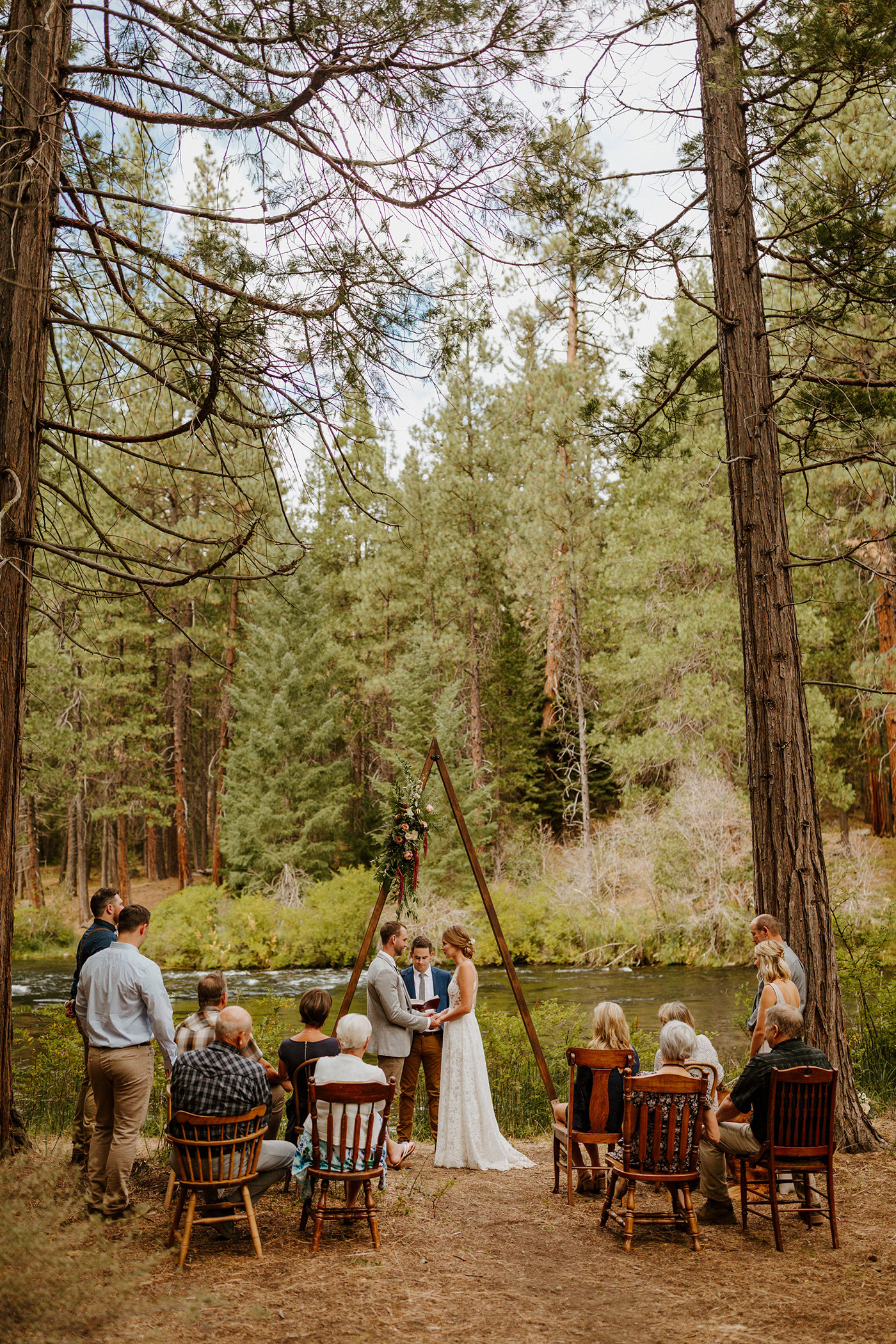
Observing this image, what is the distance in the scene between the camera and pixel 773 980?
5590 mm

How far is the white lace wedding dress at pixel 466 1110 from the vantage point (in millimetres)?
6574

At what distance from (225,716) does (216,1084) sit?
25.9m

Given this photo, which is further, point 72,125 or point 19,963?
point 19,963

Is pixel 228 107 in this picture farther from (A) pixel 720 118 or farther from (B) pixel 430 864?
(B) pixel 430 864

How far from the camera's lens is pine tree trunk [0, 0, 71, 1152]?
5168mm

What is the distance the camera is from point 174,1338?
3.65m

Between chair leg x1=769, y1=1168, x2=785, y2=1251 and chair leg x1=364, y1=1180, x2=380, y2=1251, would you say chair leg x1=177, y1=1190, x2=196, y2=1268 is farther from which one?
chair leg x1=769, y1=1168, x2=785, y2=1251

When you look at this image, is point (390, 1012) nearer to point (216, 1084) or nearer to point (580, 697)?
point (216, 1084)

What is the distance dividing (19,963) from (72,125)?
21299mm

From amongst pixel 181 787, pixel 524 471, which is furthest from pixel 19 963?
pixel 524 471

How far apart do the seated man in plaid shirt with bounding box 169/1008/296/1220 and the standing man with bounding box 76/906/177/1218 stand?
267mm

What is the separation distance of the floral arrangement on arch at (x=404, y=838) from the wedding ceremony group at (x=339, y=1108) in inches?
99.4

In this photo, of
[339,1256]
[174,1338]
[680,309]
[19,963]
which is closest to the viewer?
[174,1338]

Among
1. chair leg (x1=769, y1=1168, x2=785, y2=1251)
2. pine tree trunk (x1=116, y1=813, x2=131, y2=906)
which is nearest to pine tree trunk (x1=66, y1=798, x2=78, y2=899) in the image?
pine tree trunk (x1=116, y1=813, x2=131, y2=906)
